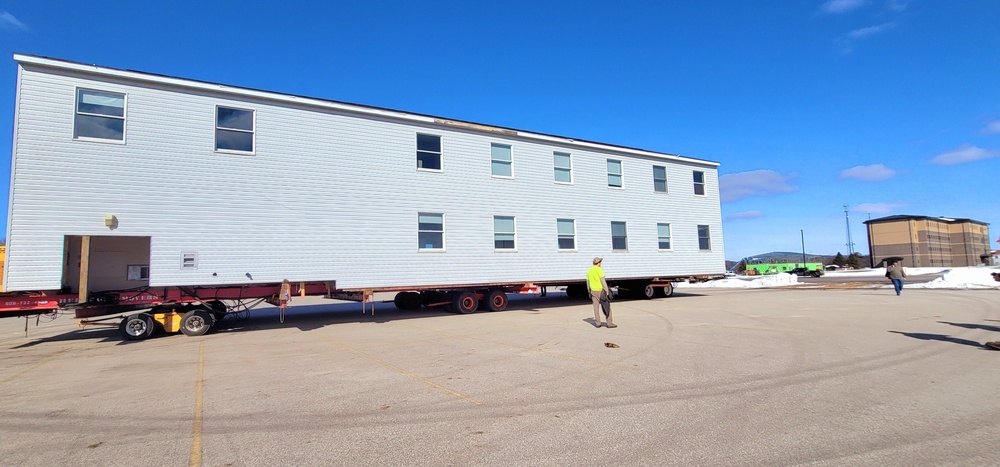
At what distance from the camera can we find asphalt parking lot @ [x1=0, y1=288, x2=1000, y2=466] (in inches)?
165

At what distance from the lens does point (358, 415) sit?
5.32 m

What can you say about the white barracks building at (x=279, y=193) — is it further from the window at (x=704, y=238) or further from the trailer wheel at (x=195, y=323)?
the window at (x=704, y=238)

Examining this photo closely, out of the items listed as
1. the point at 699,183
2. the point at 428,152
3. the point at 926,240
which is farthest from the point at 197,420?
the point at 926,240

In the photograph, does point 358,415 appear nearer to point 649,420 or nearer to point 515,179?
point 649,420

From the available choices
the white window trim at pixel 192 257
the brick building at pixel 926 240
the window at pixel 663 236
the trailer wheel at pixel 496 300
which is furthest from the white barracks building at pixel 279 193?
the brick building at pixel 926 240

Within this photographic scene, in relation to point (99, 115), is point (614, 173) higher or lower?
lower

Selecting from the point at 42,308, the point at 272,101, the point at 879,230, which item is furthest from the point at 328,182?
the point at 879,230

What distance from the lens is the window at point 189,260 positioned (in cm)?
1311

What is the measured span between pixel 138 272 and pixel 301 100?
6.57 m

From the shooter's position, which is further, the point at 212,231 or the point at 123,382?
the point at 212,231

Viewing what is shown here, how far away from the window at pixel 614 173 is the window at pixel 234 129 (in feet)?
43.7

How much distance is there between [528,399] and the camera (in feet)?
19.0

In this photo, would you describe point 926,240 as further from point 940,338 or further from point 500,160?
point 940,338

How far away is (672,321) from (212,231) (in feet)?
40.2
